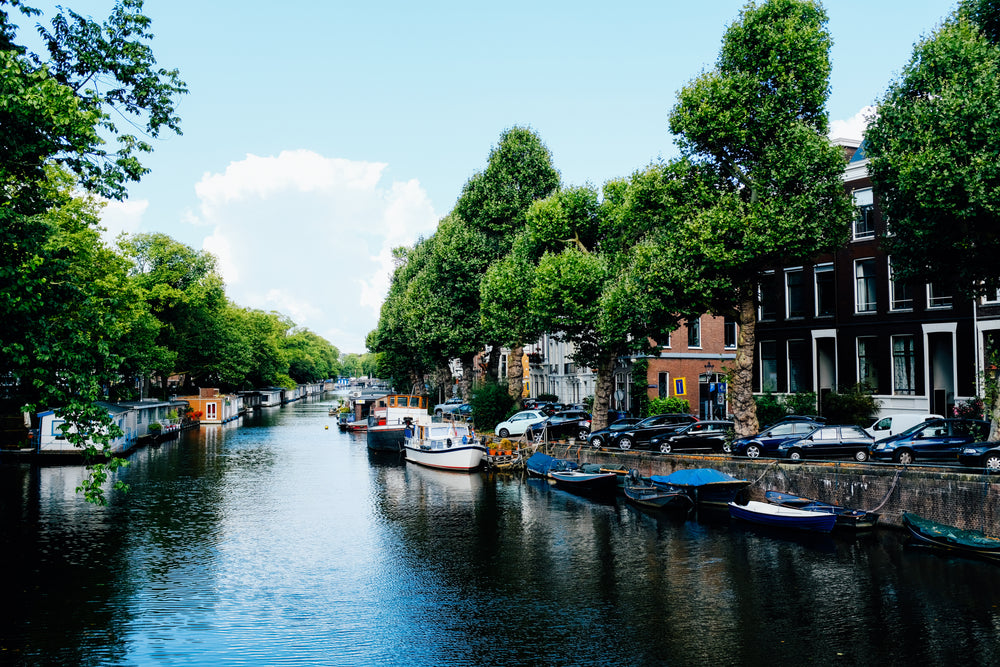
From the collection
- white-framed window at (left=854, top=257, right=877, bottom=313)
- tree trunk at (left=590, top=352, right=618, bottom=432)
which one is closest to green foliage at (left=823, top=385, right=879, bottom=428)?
white-framed window at (left=854, top=257, right=877, bottom=313)

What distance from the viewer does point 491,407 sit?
5988 cm

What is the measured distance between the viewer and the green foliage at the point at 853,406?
4266cm

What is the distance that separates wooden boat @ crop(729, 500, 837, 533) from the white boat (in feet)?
68.9

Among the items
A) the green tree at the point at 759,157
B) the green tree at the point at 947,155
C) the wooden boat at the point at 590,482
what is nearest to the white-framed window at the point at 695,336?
the green tree at the point at 759,157

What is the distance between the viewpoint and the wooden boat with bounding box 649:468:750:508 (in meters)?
33.3

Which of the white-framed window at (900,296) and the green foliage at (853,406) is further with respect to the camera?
the white-framed window at (900,296)

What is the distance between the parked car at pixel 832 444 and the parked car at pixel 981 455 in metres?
5.05

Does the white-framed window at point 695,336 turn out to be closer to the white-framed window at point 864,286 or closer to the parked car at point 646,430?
the white-framed window at point 864,286

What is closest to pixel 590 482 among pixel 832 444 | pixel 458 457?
pixel 832 444

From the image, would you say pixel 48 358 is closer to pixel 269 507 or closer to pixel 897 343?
pixel 269 507

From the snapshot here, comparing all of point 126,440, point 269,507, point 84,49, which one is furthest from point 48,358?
point 126,440

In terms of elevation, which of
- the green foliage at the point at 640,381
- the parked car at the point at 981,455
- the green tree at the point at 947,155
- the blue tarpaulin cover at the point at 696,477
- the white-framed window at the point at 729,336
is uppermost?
the green tree at the point at 947,155

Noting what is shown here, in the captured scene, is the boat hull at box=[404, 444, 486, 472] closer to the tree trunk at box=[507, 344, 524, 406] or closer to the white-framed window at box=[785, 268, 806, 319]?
the tree trunk at box=[507, 344, 524, 406]

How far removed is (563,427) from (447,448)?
794 cm
